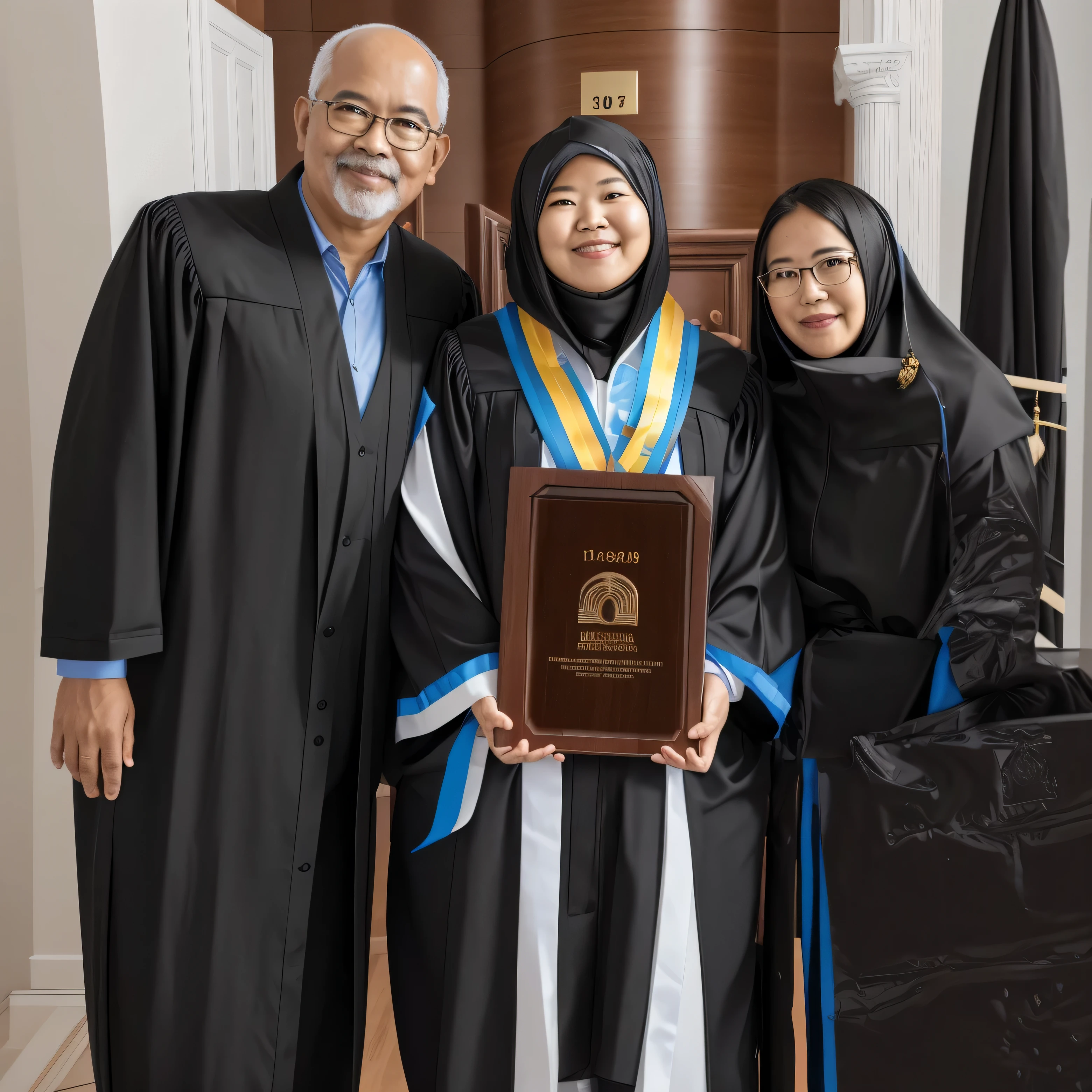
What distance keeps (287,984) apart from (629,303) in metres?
1.61

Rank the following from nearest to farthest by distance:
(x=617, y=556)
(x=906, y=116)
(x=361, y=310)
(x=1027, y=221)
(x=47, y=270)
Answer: (x=617, y=556), (x=361, y=310), (x=47, y=270), (x=1027, y=221), (x=906, y=116)

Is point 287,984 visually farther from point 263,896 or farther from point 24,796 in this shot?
point 24,796

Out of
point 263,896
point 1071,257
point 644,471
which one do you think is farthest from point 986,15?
point 263,896

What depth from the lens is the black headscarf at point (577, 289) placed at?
1.88 m

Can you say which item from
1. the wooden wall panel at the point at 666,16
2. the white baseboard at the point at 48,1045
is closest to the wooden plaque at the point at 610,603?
the white baseboard at the point at 48,1045

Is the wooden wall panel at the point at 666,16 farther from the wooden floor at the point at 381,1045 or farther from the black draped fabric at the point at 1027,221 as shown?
the wooden floor at the point at 381,1045

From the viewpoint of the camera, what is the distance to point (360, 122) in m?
1.97

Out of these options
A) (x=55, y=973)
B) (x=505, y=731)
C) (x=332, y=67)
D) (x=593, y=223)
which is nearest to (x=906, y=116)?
(x=593, y=223)

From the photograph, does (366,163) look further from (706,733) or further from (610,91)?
(610,91)

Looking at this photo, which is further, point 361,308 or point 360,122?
point 361,308

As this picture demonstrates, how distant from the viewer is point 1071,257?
4008mm

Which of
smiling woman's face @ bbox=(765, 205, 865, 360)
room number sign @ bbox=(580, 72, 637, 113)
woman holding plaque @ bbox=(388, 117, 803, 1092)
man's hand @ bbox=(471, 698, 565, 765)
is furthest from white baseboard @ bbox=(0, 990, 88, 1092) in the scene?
room number sign @ bbox=(580, 72, 637, 113)

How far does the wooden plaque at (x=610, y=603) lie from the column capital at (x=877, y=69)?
A: 2.92 metres

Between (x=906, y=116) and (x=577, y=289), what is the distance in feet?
8.59
